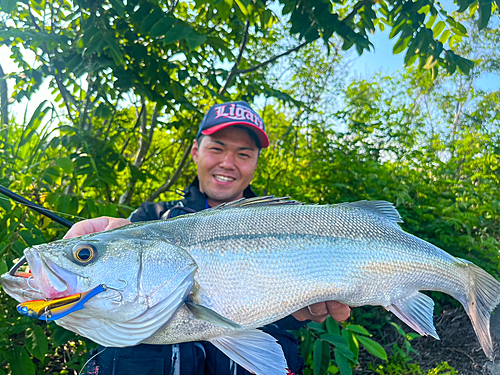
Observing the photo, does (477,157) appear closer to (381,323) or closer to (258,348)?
(381,323)

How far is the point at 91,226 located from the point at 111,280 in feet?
2.55

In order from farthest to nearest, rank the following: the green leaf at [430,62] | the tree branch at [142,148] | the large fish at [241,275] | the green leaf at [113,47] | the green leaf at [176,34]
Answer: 1. the tree branch at [142,148]
2. the green leaf at [430,62]
3. the green leaf at [113,47]
4. the green leaf at [176,34]
5. the large fish at [241,275]

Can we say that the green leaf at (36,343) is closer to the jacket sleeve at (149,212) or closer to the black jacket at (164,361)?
the black jacket at (164,361)

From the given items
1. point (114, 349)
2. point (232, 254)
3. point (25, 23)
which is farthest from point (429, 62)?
point (25, 23)

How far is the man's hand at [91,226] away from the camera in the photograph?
1771 mm

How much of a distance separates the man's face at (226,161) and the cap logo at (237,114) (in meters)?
0.11

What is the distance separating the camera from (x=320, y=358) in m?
2.21

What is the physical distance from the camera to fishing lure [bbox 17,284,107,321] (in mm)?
1080

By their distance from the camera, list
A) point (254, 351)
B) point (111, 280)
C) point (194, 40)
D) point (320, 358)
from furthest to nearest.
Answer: point (194, 40)
point (320, 358)
point (254, 351)
point (111, 280)

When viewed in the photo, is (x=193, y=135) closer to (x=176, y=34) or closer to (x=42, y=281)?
(x=176, y=34)

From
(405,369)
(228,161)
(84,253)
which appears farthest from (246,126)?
(405,369)

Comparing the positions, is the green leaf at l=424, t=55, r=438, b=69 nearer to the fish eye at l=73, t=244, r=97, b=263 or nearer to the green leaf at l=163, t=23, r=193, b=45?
the green leaf at l=163, t=23, r=193, b=45

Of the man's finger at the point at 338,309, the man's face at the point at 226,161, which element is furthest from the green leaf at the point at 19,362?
the man's finger at the point at 338,309

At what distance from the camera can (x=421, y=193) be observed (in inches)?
180
